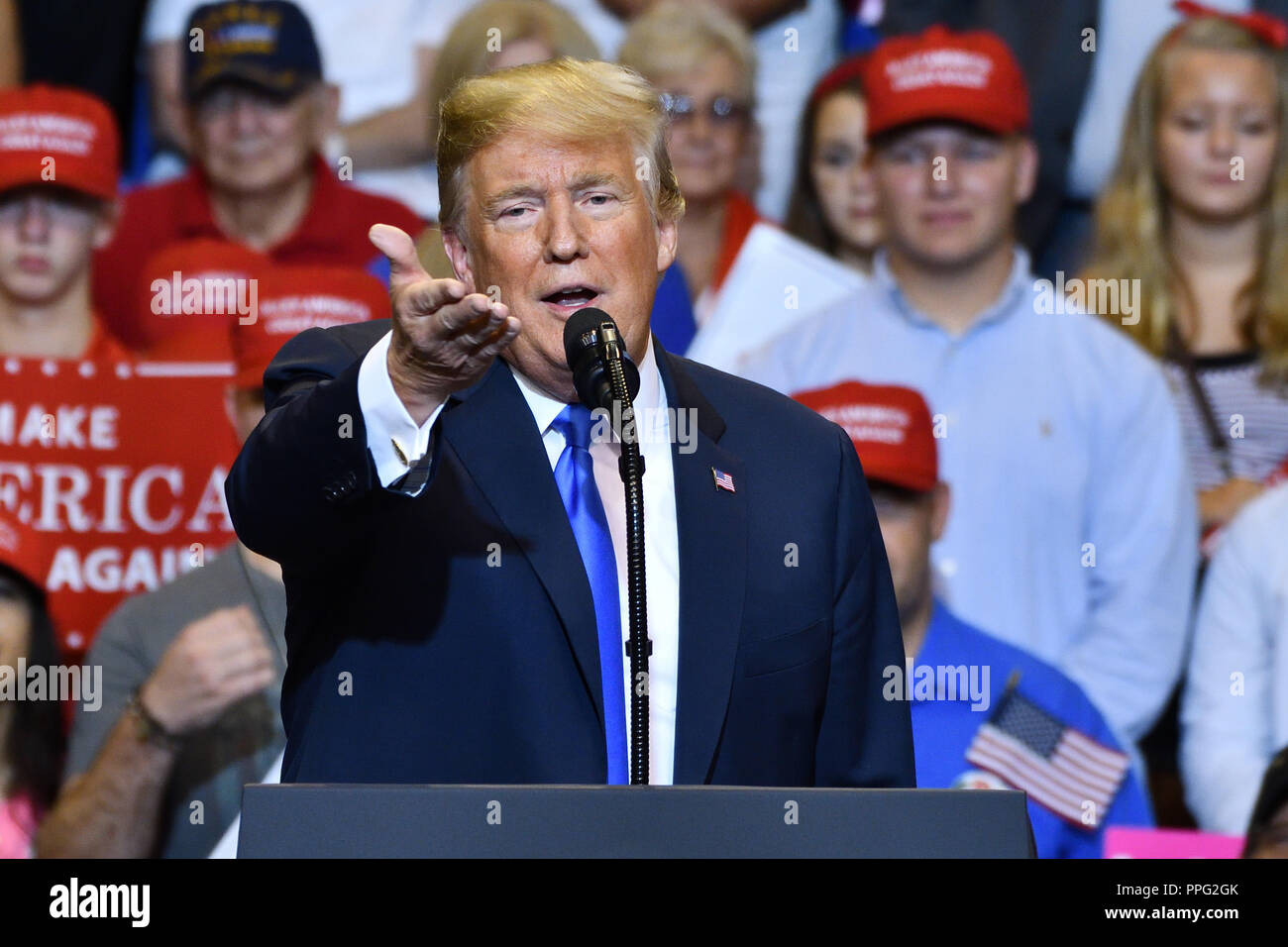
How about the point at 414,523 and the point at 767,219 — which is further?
the point at 767,219

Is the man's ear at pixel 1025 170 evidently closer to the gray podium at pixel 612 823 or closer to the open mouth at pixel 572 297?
the open mouth at pixel 572 297

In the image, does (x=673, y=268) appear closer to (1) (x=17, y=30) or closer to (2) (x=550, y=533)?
(1) (x=17, y=30)

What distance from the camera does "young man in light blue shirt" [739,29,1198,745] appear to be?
3.48 meters

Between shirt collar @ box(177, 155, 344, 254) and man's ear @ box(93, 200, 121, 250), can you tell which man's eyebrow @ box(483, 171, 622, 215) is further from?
man's ear @ box(93, 200, 121, 250)

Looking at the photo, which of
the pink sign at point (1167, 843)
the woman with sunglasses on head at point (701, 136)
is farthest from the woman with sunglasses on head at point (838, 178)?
the pink sign at point (1167, 843)

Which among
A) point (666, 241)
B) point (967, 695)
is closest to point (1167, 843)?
point (967, 695)

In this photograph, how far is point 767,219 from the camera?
373 cm

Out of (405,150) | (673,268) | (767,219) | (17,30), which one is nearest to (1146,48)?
(767,219)

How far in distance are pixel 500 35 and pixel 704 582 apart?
2.35m

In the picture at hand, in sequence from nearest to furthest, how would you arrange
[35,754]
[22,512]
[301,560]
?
[301,560] < [35,754] < [22,512]

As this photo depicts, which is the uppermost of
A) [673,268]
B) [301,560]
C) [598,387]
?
[673,268]

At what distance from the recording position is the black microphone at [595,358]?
51.8 inches
